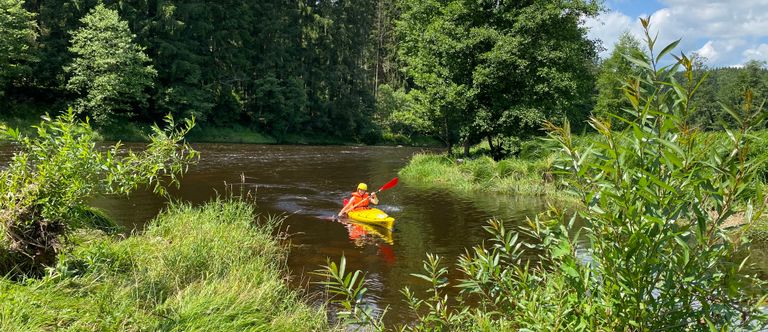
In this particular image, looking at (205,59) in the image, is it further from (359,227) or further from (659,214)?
(659,214)

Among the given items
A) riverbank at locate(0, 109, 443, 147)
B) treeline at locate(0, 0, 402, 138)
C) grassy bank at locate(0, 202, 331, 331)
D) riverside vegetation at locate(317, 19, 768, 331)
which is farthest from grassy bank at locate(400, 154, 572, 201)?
treeline at locate(0, 0, 402, 138)

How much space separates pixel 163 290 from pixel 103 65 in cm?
3205

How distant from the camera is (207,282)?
5270mm

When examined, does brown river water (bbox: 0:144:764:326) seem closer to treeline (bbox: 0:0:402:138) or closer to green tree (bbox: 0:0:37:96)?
green tree (bbox: 0:0:37:96)

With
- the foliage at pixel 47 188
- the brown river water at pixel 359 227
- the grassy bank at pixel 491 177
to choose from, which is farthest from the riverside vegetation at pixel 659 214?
the grassy bank at pixel 491 177

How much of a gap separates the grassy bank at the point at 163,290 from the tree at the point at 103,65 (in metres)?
29.2

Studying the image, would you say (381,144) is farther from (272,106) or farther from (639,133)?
(639,133)

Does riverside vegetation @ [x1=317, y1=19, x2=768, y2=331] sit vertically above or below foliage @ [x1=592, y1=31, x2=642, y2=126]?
below

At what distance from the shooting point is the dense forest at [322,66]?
19.7m

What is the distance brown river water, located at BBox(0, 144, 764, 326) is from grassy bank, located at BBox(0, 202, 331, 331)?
1.03 metres

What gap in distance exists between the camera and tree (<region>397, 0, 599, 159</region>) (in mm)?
19141

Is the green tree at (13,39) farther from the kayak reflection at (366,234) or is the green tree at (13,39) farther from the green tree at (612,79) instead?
the green tree at (612,79)

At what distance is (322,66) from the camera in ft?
169

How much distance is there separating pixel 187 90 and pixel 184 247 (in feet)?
119
